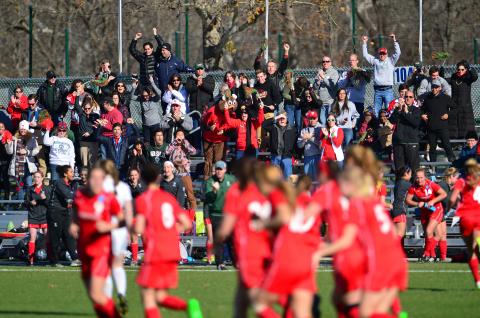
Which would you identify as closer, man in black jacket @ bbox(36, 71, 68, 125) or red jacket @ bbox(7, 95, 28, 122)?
man in black jacket @ bbox(36, 71, 68, 125)

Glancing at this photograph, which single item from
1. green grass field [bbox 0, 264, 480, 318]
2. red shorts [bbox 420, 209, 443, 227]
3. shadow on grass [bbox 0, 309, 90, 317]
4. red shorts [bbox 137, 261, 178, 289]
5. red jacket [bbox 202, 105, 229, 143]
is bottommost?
shadow on grass [bbox 0, 309, 90, 317]

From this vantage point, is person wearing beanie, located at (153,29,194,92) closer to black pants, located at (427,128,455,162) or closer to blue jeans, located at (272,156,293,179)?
blue jeans, located at (272,156,293,179)

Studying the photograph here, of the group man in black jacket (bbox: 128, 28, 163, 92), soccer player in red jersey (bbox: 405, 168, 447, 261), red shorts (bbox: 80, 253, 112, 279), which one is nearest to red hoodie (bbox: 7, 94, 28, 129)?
man in black jacket (bbox: 128, 28, 163, 92)

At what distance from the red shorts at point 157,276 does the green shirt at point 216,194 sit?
9.47 meters

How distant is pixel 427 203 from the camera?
915 inches

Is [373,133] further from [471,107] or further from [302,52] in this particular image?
[302,52]

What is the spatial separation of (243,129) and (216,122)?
0.58m

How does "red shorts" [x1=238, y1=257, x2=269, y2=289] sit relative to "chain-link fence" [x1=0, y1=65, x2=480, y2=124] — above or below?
below

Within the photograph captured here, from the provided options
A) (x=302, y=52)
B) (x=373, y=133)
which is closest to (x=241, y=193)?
(x=373, y=133)

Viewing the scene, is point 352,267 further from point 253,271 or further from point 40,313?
point 40,313

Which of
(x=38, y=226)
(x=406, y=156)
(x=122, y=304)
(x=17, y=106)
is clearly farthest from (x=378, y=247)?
(x=17, y=106)

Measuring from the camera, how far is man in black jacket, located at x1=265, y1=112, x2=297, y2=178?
25.5m

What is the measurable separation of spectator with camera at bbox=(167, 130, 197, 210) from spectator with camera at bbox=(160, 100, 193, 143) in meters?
0.45

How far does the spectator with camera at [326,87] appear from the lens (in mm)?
26061
